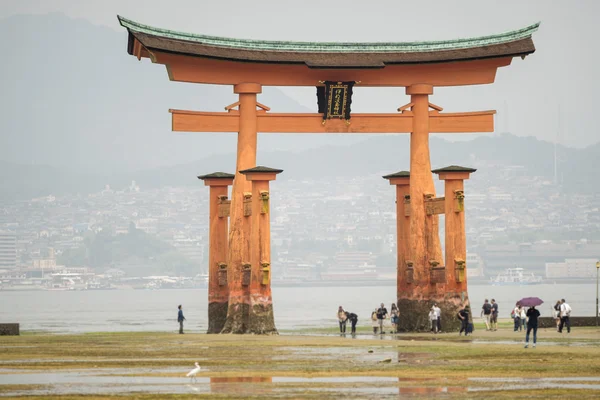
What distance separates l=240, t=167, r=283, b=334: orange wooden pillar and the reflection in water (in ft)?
65.0

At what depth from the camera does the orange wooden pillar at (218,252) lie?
52125mm

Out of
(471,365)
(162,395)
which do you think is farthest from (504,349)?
(162,395)

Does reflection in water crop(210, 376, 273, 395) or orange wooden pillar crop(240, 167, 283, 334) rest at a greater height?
orange wooden pillar crop(240, 167, 283, 334)

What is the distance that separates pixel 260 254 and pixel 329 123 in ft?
22.5

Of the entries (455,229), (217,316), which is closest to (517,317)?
(455,229)

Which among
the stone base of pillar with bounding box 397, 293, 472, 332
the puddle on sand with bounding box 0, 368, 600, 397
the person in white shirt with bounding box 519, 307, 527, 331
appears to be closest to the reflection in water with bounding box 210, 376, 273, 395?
the puddle on sand with bounding box 0, 368, 600, 397

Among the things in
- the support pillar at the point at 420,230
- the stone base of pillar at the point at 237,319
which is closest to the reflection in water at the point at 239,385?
the stone base of pillar at the point at 237,319

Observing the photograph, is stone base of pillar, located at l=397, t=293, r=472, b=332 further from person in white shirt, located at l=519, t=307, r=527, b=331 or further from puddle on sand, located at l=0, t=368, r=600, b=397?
puddle on sand, located at l=0, t=368, r=600, b=397

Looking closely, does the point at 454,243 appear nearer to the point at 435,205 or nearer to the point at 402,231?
the point at 435,205

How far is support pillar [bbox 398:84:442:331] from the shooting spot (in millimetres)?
50656

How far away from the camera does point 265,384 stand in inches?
1007

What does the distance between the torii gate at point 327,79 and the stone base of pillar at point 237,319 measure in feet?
0.13

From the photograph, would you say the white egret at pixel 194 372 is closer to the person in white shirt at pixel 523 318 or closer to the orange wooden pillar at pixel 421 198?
the orange wooden pillar at pixel 421 198

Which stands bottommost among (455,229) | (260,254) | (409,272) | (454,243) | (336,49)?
(409,272)
